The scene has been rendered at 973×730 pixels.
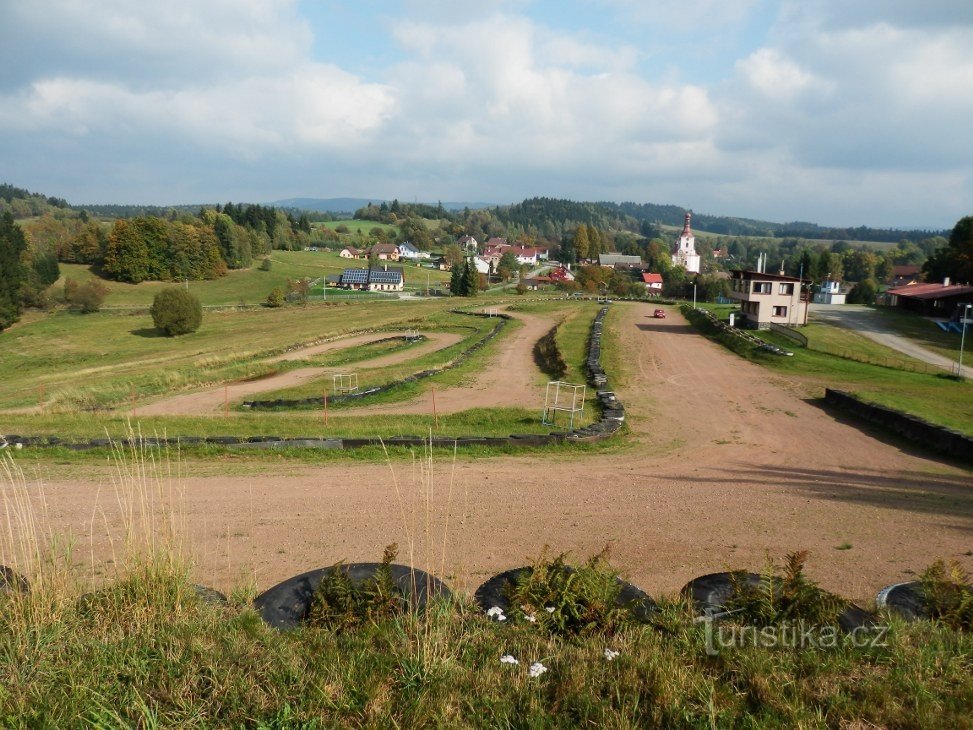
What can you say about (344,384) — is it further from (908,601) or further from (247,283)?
(247,283)

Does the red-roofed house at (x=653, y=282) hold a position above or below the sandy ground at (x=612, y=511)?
above

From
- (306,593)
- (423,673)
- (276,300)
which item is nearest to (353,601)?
(306,593)

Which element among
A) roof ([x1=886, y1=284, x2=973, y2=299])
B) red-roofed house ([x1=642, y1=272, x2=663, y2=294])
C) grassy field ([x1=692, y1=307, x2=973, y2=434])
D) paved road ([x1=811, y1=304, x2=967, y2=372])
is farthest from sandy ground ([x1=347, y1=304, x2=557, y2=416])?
red-roofed house ([x1=642, y1=272, x2=663, y2=294])

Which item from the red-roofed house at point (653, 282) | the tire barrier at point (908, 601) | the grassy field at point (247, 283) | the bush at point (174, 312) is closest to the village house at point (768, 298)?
the tire barrier at point (908, 601)

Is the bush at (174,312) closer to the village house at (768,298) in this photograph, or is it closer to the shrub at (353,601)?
the village house at (768,298)

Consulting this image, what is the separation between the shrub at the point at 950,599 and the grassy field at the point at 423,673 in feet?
1.21

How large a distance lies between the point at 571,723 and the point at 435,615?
1.63 m

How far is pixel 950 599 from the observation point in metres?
5.75

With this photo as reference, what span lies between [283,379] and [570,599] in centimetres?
2610

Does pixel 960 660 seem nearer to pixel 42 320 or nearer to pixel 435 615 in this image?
pixel 435 615

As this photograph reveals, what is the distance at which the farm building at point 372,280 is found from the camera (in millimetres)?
107188

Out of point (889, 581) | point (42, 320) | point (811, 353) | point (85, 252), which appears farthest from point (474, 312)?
point (85, 252)

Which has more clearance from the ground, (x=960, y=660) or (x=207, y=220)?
(x=207, y=220)

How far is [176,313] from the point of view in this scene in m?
54.1
